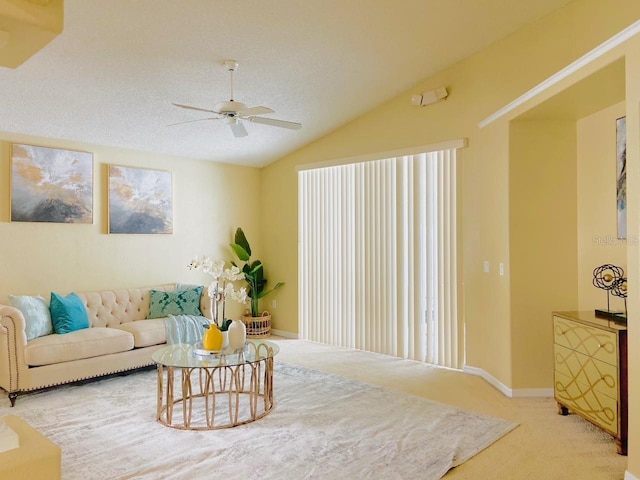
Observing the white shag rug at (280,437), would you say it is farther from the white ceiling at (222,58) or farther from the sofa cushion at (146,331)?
the white ceiling at (222,58)

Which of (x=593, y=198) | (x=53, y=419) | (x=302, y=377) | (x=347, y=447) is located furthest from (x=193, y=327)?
(x=593, y=198)

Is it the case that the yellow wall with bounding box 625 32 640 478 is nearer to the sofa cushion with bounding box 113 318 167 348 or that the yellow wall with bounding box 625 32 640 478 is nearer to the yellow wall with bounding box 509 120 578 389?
the yellow wall with bounding box 509 120 578 389

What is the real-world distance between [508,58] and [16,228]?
4968 millimetres

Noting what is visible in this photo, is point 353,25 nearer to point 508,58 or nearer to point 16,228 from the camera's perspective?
point 508,58

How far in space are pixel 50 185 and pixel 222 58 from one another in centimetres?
233

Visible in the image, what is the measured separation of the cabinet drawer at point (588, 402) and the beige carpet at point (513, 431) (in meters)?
0.13

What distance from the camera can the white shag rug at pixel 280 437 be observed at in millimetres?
2701

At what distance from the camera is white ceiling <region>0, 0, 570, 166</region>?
3.40 metres

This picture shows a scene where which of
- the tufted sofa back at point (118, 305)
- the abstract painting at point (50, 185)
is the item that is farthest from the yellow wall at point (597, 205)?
the abstract painting at point (50, 185)

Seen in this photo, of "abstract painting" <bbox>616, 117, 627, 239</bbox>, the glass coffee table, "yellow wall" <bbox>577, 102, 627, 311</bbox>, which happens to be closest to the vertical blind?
"yellow wall" <bbox>577, 102, 627, 311</bbox>

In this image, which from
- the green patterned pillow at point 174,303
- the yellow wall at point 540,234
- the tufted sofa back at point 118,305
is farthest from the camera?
the green patterned pillow at point 174,303

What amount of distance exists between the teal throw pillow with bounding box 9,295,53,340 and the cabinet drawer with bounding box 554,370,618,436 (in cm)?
432

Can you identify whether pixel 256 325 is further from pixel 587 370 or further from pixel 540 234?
pixel 587 370

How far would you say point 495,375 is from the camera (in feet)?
14.1
